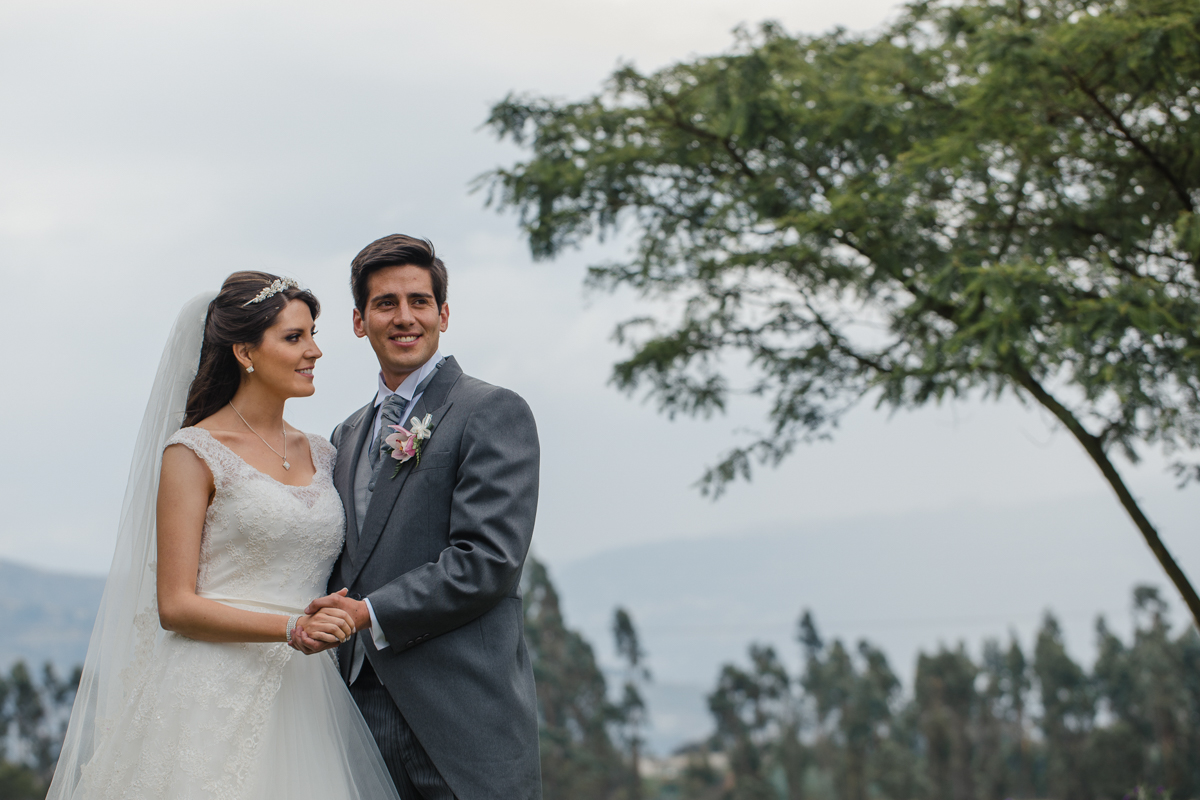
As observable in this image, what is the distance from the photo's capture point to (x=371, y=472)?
273 cm

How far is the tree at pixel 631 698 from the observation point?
16812 millimetres

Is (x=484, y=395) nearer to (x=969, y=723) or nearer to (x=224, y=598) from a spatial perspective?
(x=224, y=598)

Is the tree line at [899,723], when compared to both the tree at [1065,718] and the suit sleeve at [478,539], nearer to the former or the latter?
the tree at [1065,718]

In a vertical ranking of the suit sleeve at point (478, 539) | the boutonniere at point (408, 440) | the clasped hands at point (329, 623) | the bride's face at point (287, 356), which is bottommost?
the clasped hands at point (329, 623)

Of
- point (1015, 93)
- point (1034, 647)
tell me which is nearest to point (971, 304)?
point (1015, 93)

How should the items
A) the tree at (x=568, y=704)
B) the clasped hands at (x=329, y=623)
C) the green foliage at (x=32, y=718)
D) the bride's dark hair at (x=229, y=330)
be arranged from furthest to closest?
the tree at (x=568, y=704) → the green foliage at (x=32, y=718) → the bride's dark hair at (x=229, y=330) → the clasped hands at (x=329, y=623)

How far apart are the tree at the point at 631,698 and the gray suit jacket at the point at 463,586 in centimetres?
1502

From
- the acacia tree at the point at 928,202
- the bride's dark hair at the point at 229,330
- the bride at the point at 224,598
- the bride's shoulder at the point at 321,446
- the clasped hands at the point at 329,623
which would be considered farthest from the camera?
the acacia tree at the point at 928,202

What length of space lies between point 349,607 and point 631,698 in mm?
15448

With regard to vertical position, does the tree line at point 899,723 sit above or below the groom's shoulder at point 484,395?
below

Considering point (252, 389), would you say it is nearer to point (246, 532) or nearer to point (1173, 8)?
point (246, 532)

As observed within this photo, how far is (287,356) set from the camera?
2.74 metres

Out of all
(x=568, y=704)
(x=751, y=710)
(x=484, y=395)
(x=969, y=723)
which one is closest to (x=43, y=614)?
(x=568, y=704)

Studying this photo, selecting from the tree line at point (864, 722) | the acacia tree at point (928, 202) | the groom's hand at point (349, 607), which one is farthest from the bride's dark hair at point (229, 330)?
the tree line at point (864, 722)
